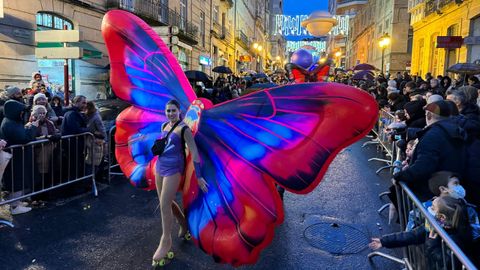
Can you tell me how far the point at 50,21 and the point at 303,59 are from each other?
9.31m

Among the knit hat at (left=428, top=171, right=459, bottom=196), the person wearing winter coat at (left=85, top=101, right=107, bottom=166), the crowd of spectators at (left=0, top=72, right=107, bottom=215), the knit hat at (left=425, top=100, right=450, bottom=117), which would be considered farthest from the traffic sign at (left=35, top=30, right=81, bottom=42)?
the knit hat at (left=428, top=171, right=459, bottom=196)

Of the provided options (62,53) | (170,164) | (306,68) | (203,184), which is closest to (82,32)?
(62,53)

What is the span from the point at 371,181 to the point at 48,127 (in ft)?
20.7

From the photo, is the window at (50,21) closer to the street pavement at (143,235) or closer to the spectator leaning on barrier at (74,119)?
the spectator leaning on barrier at (74,119)

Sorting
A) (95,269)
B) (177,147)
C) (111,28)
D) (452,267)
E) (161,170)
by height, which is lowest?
(95,269)

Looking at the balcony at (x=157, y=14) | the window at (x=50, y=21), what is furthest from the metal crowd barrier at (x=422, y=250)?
the balcony at (x=157, y=14)

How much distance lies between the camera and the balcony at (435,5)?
20.6m

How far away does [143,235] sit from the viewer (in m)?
4.96

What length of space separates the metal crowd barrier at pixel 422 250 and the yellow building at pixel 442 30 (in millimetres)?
14866

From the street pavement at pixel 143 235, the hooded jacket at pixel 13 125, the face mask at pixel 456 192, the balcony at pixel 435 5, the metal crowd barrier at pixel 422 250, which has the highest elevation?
the balcony at pixel 435 5

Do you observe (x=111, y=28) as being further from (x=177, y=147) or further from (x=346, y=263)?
(x=346, y=263)

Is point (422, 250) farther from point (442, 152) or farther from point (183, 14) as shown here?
point (183, 14)

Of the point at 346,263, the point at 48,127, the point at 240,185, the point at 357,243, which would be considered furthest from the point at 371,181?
the point at 48,127

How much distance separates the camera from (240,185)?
3.40m
